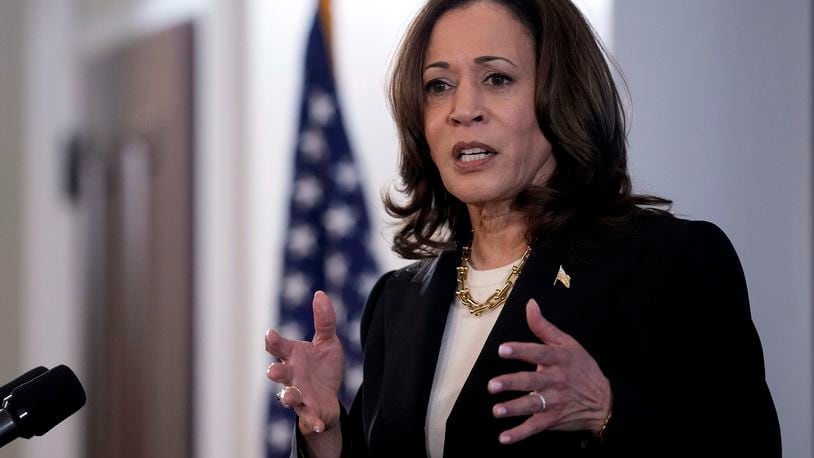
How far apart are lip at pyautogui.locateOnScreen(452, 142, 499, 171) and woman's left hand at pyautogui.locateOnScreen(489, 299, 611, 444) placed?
1.66 feet

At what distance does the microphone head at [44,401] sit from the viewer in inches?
44.9

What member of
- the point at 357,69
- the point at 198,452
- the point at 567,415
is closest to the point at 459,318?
the point at 567,415

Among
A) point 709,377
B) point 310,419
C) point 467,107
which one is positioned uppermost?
point 467,107

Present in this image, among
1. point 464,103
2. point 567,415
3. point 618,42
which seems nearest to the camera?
point 567,415

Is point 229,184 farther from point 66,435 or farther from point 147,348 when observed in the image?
point 66,435

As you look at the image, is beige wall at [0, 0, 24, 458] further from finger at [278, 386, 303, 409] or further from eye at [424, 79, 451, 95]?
finger at [278, 386, 303, 409]

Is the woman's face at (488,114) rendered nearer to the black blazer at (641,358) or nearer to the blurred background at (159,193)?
the black blazer at (641,358)

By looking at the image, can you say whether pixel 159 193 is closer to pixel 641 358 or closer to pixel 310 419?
pixel 310 419

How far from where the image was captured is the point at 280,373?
1627mm

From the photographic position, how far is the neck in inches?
74.7

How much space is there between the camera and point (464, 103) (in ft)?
6.00

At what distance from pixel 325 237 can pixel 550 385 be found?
2404mm

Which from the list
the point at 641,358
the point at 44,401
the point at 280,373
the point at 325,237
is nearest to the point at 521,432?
the point at 641,358

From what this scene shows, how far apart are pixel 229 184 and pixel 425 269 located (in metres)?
2.34
